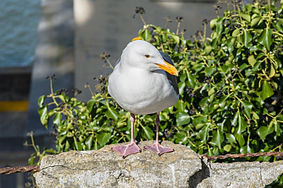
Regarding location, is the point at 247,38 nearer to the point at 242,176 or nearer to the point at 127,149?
the point at 242,176

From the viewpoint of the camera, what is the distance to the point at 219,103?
2.94 metres

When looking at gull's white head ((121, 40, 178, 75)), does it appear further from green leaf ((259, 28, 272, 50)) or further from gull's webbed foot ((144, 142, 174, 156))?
green leaf ((259, 28, 272, 50))

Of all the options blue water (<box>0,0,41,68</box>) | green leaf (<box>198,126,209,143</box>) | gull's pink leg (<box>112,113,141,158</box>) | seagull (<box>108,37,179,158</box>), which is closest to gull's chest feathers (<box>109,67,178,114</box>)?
seagull (<box>108,37,179,158</box>)

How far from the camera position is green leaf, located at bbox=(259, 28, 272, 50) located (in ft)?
9.35

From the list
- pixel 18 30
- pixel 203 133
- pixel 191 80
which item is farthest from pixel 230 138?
pixel 18 30

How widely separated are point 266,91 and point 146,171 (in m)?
1.26

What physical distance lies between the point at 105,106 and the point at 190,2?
227 centimetres

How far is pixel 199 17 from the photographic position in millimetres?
4891

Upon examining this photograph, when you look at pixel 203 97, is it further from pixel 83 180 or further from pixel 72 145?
pixel 83 180

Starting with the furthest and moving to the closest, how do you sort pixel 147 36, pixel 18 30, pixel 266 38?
pixel 18 30, pixel 147 36, pixel 266 38

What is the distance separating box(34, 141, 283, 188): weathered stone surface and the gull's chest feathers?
296 millimetres

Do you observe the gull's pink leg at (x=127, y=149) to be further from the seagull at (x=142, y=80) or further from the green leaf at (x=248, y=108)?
the green leaf at (x=248, y=108)

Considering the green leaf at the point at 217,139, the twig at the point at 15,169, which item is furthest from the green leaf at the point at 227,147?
the twig at the point at 15,169

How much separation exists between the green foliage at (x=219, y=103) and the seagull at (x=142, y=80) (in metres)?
0.75
